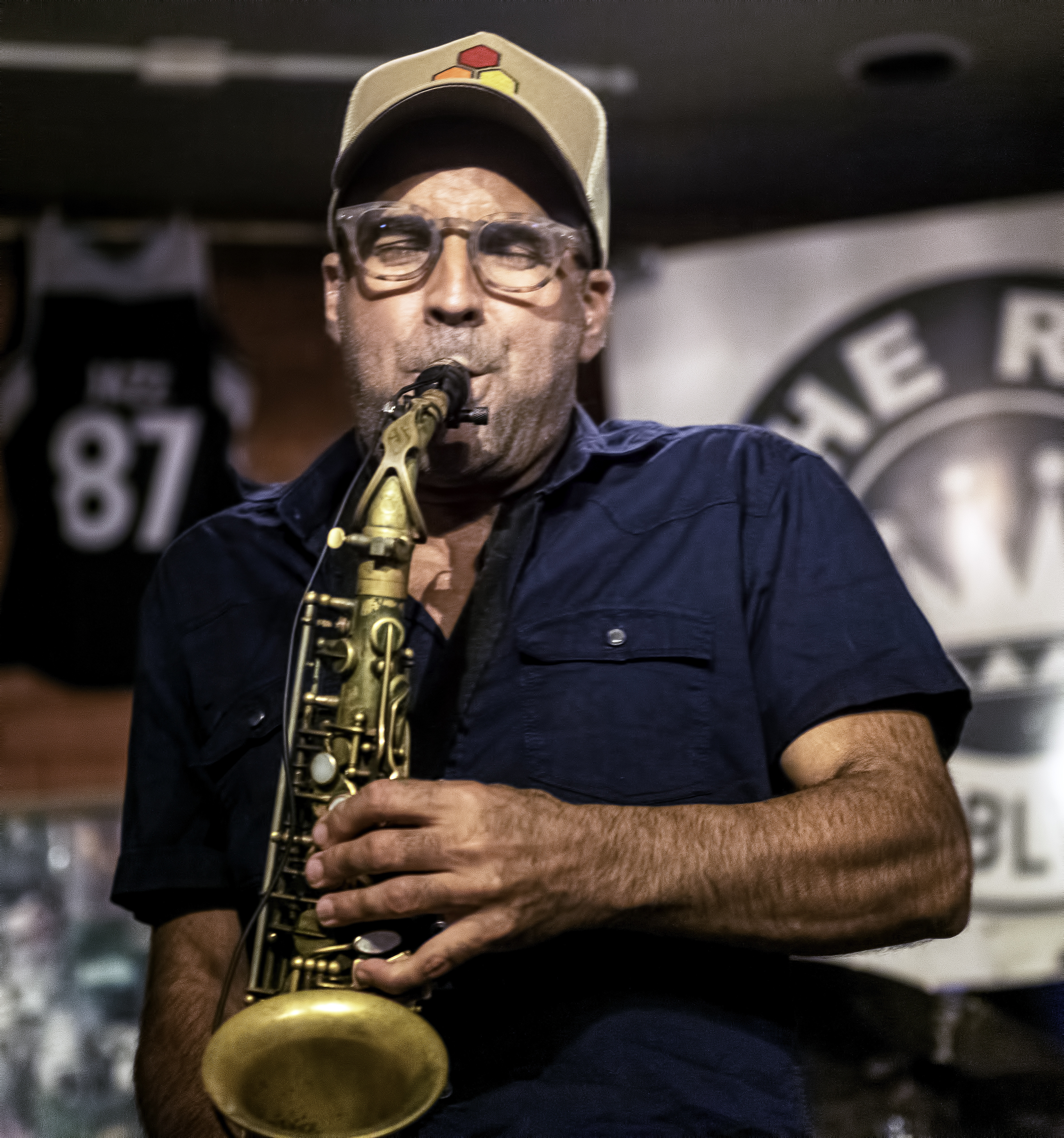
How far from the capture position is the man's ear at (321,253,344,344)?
2152 mm

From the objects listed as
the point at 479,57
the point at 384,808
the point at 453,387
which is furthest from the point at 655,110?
the point at 384,808

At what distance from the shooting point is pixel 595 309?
219 cm

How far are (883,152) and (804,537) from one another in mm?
3177

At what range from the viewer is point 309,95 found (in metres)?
4.00

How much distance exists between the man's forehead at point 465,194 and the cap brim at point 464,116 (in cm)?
8

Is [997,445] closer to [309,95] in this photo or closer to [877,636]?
[309,95]

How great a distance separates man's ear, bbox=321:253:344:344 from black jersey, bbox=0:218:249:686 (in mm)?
2470

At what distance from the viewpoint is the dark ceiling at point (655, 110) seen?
3.63 metres

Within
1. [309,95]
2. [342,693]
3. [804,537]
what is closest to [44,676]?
[309,95]

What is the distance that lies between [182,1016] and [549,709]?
2.39 feet

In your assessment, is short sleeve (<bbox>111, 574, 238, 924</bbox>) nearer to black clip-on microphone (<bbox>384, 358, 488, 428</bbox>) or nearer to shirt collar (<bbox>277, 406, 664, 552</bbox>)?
shirt collar (<bbox>277, 406, 664, 552</bbox>)

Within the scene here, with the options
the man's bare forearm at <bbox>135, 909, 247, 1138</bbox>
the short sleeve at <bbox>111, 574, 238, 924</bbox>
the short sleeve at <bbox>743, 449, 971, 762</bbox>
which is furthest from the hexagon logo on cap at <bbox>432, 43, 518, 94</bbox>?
the man's bare forearm at <bbox>135, 909, 247, 1138</bbox>

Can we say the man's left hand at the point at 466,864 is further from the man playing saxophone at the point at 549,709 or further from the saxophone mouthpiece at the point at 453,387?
the saxophone mouthpiece at the point at 453,387

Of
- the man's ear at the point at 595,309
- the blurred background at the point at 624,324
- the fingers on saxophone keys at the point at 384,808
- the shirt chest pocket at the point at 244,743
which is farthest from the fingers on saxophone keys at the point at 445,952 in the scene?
the blurred background at the point at 624,324
